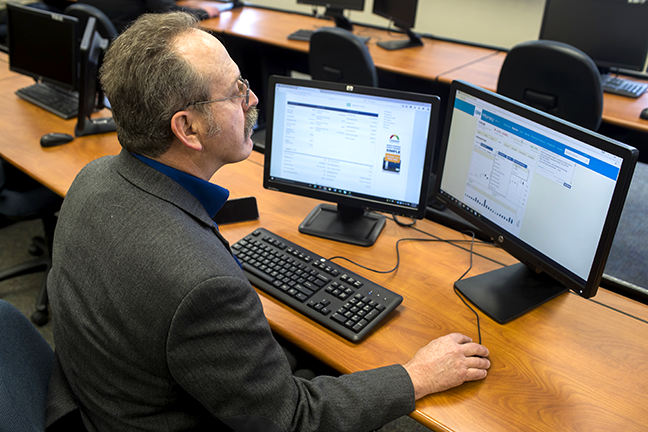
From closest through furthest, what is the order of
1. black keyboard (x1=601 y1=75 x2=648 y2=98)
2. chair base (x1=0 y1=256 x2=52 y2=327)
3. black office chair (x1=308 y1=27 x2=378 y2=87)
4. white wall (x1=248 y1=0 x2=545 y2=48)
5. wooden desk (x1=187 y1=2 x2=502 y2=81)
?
chair base (x1=0 y1=256 x2=52 y2=327), black keyboard (x1=601 y1=75 x2=648 y2=98), black office chair (x1=308 y1=27 x2=378 y2=87), wooden desk (x1=187 y1=2 x2=502 y2=81), white wall (x1=248 y1=0 x2=545 y2=48)

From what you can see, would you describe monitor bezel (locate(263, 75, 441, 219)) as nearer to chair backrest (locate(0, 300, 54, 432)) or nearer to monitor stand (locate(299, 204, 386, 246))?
monitor stand (locate(299, 204, 386, 246))

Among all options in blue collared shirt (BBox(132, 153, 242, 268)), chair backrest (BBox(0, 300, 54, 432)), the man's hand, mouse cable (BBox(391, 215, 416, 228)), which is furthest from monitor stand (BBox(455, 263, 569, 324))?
chair backrest (BBox(0, 300, 54, 432))

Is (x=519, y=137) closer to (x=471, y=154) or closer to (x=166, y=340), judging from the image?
(x=471, y=154)

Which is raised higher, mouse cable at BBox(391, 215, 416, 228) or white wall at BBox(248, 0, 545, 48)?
white wall at BBox(248, 0, 545, 48)

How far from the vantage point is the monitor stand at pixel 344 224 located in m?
1.48

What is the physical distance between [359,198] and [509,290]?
478mm

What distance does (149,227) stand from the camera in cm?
88

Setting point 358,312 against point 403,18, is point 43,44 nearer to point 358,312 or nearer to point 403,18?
point 358,312

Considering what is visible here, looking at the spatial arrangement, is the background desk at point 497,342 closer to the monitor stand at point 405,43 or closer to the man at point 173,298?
the man at point 173,298

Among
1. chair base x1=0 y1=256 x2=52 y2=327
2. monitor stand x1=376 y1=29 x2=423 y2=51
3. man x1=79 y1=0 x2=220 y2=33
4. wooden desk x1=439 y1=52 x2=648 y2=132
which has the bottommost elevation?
chair base x1=0 y1=256 x2=52 y2=327

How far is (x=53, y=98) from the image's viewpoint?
8.07 feet

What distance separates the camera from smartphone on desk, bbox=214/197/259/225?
1.53m

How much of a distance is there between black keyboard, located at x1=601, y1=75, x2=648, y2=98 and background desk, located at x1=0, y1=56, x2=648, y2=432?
5.79ft

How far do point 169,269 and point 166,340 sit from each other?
12cm
